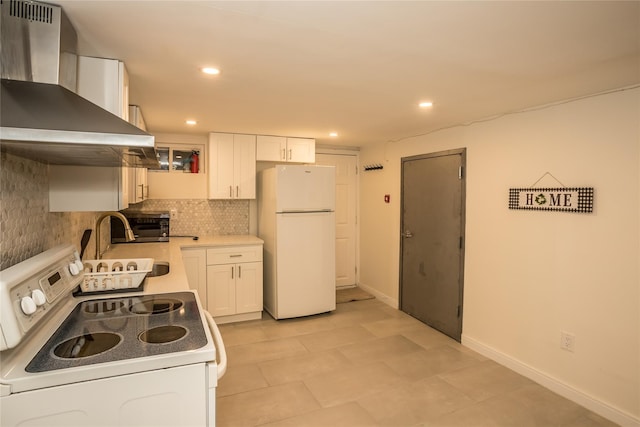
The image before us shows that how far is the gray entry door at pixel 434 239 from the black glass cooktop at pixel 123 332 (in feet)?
8.61

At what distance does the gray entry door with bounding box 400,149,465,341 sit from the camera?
11.6 ft

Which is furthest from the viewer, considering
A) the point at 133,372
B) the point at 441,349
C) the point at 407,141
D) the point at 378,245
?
the point at 378,245

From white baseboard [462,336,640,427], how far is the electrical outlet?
10.3 inches

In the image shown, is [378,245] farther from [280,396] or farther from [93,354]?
[93,354]

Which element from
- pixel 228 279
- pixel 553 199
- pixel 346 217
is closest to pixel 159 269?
pixel 228 279

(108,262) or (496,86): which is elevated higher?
(496,86)

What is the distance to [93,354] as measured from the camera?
122 cm

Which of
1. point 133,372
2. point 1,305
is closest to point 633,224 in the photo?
point 133,372

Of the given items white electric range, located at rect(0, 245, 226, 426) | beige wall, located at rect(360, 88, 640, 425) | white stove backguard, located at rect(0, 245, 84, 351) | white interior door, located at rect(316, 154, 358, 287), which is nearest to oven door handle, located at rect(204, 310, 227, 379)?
white electric range, located at rect(0, 245, 226, 426)

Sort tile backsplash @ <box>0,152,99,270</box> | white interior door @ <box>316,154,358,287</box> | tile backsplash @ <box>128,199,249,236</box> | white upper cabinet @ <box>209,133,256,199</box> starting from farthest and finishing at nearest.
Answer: white interior door @ <box>316,154,358,287</box> → tile backsplash @ <box>128,199,249,236</box> → white upper cabinet @ <box>209,133,256,199</box> → tile backsplash @ <box>0,152,99,270</box>

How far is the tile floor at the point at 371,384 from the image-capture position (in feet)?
7.59

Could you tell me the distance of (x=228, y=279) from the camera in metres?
3.93

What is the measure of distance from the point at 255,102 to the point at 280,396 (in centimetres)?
214

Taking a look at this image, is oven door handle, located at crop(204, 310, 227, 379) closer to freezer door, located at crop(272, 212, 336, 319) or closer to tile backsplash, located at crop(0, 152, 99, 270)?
tile backsplash, located at crop(0, 152, 99, 270)
